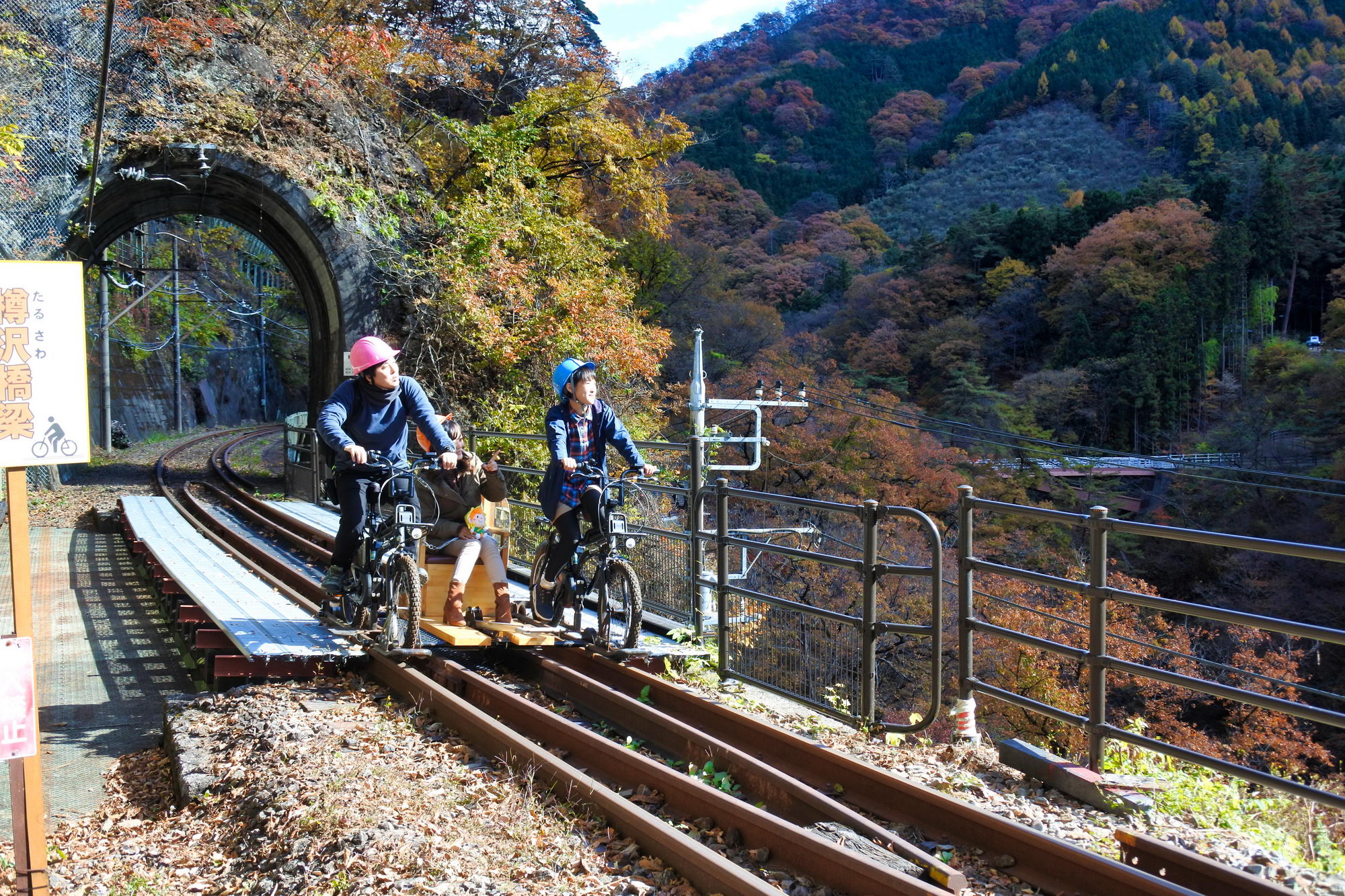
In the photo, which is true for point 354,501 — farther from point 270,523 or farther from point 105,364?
point 105,364

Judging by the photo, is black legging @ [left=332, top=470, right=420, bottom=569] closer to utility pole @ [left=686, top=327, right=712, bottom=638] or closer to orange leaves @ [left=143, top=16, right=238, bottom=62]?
utility pole @ [left=686, top=327, right=712, bottom=638]

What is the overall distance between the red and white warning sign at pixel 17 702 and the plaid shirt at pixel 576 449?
377 cm

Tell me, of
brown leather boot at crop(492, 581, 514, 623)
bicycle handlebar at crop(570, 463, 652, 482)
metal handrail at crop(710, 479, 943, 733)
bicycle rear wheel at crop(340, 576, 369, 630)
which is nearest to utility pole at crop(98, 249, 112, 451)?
bicycle rear wheel at crop(340, 576, 369, 630)

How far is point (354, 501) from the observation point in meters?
7.07

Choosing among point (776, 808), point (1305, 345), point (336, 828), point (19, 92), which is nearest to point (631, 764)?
point (776, 808)

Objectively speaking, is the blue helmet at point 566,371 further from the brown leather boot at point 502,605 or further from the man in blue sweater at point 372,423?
the brown leather boot at point 502,605

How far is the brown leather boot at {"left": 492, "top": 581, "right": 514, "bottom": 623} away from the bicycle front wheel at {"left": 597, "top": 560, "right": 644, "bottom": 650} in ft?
2.30

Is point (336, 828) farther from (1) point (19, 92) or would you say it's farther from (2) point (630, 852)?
(1) point (19, 92)

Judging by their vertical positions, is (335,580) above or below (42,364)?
below

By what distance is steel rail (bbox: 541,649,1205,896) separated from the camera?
3830mm

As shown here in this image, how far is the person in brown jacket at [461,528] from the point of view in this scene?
755 cm

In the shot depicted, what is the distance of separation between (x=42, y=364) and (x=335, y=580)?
3480 mm

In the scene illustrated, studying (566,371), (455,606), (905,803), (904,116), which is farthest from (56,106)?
(904,116)

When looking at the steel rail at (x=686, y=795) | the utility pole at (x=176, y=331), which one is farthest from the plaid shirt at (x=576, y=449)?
the utility pole at (x=176, y=331)
